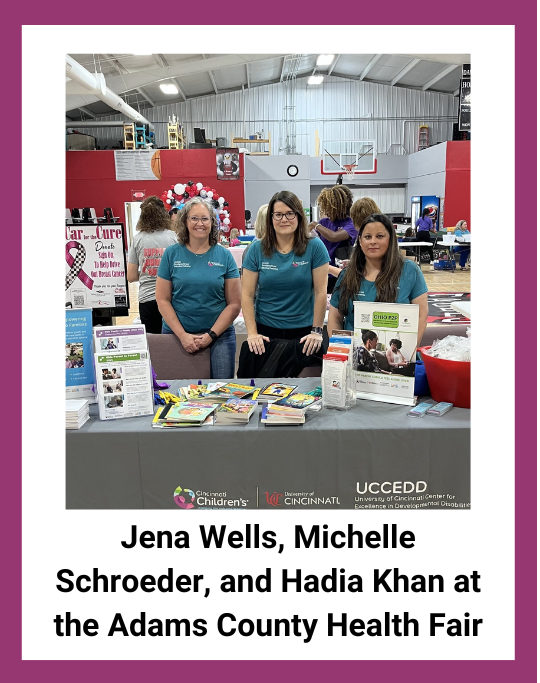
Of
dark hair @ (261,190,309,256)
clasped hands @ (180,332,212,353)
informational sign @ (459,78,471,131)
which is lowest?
clasped hands @ (180,332,212,353)

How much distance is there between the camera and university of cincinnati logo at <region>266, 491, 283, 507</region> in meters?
1.86

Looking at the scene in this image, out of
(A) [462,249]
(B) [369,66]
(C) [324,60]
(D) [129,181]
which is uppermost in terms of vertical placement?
(B) [369,66]

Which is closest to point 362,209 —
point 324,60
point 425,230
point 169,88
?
point 425,230

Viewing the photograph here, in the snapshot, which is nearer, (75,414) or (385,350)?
(75,414)

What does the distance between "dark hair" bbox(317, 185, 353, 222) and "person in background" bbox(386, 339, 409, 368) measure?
2.27 meters

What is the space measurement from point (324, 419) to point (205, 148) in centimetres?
1060

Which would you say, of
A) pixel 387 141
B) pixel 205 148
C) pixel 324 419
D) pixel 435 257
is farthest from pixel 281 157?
pixel 324 419

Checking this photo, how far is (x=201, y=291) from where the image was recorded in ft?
8.84

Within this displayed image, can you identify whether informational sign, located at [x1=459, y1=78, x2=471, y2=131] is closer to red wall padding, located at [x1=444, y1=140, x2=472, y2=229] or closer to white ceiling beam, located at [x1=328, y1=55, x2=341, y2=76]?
red wall padding, located at [x1=444, y1=140, x2=472, y2=229]

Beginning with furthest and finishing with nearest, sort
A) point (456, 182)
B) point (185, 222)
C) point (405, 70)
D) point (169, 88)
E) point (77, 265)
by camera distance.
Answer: point (405, 70) < point (169, 88) < point (456, 182) < point (185, 222) < point (77, 265)

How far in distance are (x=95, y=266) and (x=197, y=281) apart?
0.47m

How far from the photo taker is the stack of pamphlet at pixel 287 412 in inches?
73.0

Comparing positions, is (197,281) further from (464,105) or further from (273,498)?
(464,105)

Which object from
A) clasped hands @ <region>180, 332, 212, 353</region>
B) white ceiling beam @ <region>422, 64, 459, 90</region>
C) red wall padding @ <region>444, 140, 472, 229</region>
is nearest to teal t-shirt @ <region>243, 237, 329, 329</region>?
clasped hands @ <region>180, 332, 212, 353</region>
